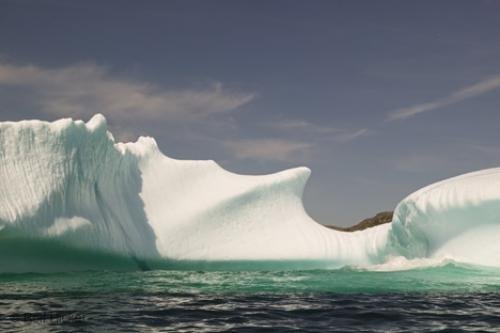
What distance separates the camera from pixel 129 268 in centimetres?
2114

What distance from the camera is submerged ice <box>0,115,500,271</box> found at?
57.4 feet

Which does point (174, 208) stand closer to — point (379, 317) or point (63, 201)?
point (63, 201)

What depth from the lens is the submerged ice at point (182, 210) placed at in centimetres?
1748

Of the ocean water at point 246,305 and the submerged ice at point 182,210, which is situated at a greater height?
the submerged ice at point 182,210

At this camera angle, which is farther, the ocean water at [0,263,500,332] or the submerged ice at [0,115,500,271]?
the submerged ice at [0,115,500,271]

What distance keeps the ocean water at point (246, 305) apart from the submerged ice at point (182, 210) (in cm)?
265

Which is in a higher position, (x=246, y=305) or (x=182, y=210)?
(x=182, y=210)

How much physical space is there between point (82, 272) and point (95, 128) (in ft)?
16.3

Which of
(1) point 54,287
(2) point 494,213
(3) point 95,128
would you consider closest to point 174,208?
(3) point 95,128

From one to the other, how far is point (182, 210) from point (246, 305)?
12.3 m

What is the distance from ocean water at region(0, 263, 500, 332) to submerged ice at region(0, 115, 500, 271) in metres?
Result: 2.65

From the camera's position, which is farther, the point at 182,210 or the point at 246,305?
the point at 182,210

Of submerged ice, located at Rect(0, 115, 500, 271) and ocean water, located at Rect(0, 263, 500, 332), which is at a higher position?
submerged ice, located at Rect(0, 115, 500, 271)

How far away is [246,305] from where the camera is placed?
1052cm
